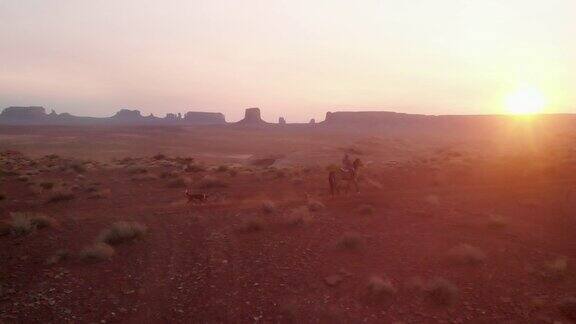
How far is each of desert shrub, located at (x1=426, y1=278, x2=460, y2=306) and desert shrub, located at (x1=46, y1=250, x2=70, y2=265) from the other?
8.85 m

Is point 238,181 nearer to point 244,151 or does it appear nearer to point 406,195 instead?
point 406,195

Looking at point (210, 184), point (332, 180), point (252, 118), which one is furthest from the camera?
point (252, 118)

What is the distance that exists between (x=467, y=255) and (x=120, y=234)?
9338 millimetres

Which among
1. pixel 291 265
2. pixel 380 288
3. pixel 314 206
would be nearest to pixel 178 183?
pixel 314 206

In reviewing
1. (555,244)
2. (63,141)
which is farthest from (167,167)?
(63,141)

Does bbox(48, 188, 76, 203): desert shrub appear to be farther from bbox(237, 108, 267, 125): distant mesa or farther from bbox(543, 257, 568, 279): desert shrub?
bbox(237, 108, 267, 125): distant mesa

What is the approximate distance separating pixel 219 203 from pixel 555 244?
42.1 ft

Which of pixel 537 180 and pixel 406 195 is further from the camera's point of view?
pixel 537 180

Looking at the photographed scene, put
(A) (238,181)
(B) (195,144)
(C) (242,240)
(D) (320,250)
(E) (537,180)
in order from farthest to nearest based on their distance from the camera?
(B) (195,144) → (A) (238,181) → (E) (537,180) → (C) (242,240) → (D) (320,250)

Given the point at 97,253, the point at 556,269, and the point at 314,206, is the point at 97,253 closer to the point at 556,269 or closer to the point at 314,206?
the point at 314,206

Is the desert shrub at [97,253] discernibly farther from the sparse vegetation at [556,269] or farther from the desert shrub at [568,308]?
the sparse vegetation at [556,269]

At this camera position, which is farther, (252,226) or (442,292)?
(252,226)

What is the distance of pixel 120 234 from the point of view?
14.1 metres

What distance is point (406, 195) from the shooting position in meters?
22.1
